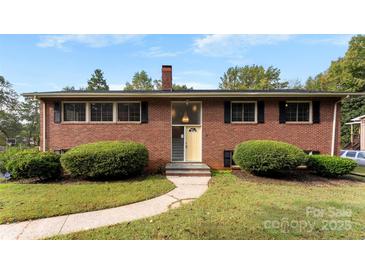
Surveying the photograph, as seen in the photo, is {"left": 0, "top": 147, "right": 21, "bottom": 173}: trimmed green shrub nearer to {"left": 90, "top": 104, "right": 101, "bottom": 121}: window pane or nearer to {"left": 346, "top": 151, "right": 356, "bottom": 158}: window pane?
{"left": 90, "top": 104, "right": 101, "bottom": 121}: window pane

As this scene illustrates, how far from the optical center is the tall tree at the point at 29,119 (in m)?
26.5

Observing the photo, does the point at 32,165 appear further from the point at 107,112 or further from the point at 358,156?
the point at 358,156

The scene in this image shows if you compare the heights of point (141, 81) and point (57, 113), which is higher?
point (141, 81)

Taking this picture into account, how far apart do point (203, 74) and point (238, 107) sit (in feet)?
19.2

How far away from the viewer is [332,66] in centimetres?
2489

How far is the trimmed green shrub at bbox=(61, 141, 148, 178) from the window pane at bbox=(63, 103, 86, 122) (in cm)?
233

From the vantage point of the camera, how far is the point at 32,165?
6.00m

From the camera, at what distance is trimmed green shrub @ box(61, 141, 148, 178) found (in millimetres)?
6086

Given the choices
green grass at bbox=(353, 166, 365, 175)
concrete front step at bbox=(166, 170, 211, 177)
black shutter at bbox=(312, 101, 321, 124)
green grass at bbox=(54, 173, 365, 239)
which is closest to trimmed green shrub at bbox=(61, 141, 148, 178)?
concrete front step at bbox=(166, 170, 211, 177)

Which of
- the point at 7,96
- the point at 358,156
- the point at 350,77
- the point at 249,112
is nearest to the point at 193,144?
the point at 249,112

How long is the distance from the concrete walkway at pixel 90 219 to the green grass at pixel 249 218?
248mm

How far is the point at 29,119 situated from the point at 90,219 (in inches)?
1287

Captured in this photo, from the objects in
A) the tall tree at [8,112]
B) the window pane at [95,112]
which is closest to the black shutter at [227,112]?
the window pane at [95,112]

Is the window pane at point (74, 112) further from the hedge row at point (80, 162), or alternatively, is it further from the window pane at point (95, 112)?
the hedge row at point (80, 162)
